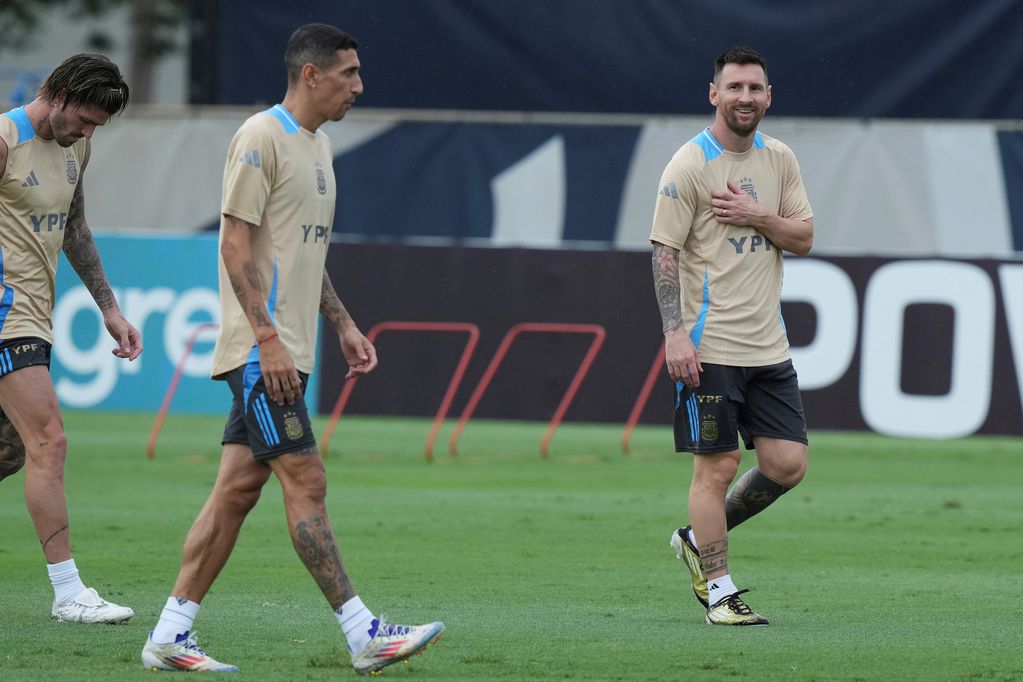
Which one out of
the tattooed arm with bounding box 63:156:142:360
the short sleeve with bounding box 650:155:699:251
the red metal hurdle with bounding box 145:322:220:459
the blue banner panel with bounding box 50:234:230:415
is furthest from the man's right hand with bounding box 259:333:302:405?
the blue banner panel with bounding box 50:234:230:415

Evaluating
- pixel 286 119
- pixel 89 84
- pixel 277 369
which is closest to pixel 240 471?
pixel 277 369

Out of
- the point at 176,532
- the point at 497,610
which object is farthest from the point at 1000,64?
the point at 497,610

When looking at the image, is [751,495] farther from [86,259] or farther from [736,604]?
[86,259]

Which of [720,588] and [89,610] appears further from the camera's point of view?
[720,588]

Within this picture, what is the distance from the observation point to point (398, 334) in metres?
18.9

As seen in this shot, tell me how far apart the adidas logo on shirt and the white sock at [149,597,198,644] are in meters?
1.57

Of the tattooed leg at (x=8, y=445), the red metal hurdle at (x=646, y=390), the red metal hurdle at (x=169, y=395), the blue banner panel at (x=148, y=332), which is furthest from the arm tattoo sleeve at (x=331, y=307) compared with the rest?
the blue banner panel at (x=148, y=332)

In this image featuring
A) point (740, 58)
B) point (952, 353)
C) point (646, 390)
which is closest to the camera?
point (740, 58)

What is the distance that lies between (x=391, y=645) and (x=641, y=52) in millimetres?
17105

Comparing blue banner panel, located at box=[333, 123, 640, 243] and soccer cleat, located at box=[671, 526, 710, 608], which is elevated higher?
blue banner panel, located at box=[333, 123, 640, 243]

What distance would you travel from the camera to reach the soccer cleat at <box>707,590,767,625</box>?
7598mm

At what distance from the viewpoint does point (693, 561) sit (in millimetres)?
8078

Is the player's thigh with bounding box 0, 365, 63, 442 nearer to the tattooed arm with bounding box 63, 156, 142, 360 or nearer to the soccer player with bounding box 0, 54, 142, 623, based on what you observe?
the soccer player with bounding box 0, 54, 142, 623

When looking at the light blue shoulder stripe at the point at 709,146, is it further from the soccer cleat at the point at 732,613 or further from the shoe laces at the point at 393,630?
the shoe laces at the point at 393,630
